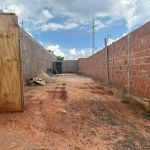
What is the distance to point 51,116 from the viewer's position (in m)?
3.37

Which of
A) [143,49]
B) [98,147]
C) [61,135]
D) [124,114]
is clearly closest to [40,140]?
[61,135]

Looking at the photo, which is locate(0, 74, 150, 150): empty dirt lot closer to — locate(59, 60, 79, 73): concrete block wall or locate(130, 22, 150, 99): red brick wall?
locate(130, 22, 150, 99): red brick wall

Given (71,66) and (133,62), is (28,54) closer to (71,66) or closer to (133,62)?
(133,62)

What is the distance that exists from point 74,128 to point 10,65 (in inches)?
71.9

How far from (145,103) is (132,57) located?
1780 millimetres

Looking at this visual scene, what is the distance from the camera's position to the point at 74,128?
9.63 ft

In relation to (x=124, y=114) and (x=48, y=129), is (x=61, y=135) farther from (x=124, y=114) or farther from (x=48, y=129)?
(x=124, y=114)

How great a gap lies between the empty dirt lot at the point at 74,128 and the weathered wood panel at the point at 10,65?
276 millimetres

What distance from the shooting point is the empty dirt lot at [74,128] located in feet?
7.84

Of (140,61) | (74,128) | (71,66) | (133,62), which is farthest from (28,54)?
(71,66)

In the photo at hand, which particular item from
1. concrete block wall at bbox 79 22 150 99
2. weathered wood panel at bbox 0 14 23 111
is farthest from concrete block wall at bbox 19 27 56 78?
concrete block wall at bbox 79 22 150 99

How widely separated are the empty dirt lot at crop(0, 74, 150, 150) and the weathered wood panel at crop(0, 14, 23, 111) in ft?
0.91

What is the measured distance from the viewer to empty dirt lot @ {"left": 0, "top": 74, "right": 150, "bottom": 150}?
2.39m

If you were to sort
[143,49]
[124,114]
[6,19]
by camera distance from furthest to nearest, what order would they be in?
[143,49], [124,114], [6,19]
